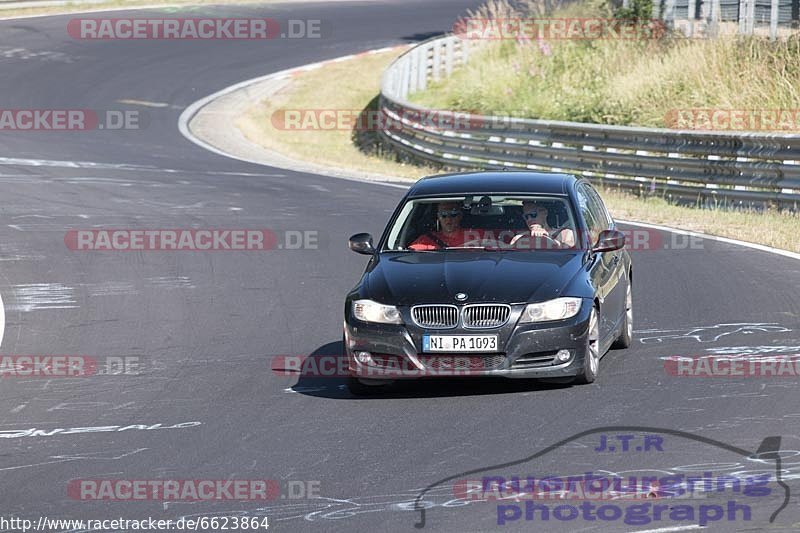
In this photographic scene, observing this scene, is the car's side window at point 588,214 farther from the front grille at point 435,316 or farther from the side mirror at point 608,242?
the front grille at point 435,316

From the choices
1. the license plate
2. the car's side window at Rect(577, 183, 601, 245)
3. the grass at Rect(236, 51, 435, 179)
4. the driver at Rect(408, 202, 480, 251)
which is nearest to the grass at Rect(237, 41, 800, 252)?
the grass at Rect(236, 51, 435, 179)

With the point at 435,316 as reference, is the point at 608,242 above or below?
above

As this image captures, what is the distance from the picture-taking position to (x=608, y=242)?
999cm

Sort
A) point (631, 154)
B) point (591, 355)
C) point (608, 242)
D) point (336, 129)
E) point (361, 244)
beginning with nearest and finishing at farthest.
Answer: point (591, 355) < point (608, 242) < point (361, 244) < point (631, 154) < point (336, 129)

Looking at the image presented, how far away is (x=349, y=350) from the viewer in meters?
9.32

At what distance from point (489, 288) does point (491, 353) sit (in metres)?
0.48

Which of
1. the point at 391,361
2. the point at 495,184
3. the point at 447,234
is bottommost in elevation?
the point at 391,361

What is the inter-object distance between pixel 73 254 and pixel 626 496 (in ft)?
38.0

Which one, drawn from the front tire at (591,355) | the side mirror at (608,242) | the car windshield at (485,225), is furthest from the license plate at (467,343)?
the side mirror at (608,242)

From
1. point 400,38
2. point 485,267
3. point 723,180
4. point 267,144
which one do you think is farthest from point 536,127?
point 400,38

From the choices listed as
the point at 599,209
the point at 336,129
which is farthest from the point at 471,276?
the point at 336,129

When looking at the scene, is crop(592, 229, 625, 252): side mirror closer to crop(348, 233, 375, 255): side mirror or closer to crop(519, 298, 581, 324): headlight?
crop(519, 298, 581, 324): headlight

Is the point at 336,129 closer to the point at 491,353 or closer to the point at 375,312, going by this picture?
the point at 375,312

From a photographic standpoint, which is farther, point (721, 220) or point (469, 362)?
point (721, 220)
